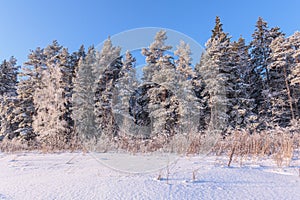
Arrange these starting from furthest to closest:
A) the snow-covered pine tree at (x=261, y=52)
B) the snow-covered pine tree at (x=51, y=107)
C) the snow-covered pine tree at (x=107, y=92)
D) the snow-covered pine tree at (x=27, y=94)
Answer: the snow-covered pine tree at (x=261, y=52) < the snow-covered pine tree at (x=27, y=94) < the snow-covered pine tree at (x=51, y=107) < the snow-covered pine tree at (x=107, y=92)

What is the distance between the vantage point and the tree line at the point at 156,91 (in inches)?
200

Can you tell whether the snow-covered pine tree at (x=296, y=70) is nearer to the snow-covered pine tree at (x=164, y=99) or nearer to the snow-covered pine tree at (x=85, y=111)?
the snow-covered pine tree at (x=164, y=99)

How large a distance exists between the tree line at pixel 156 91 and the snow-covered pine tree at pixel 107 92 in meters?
0.03

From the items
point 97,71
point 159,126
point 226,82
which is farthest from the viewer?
point 226,82

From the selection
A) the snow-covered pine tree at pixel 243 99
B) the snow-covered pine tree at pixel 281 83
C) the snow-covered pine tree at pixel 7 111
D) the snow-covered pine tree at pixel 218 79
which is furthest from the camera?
the snow-covered pine tree at pixel 7 111

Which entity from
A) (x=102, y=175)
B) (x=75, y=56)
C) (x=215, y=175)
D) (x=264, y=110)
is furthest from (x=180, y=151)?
(x=75, y=56)

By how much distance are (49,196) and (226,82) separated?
13.8 metres

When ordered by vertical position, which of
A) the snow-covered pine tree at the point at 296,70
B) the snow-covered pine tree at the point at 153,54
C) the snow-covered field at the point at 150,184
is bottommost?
the snow-covered field at the point at 150,184

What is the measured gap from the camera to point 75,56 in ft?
63.4

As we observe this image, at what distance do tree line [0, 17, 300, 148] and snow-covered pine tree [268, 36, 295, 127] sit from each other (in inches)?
2.8

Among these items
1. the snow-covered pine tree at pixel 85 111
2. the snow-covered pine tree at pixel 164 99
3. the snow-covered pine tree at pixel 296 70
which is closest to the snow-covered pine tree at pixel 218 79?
the snow-covered pine tree at pixel 296 70

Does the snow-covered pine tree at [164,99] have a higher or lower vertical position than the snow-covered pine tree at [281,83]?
lower

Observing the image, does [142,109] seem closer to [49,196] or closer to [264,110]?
[49,196]

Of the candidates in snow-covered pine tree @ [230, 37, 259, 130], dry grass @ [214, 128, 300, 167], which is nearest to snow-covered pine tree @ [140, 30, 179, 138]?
dry grass @ [214, 128, 300, 167]
